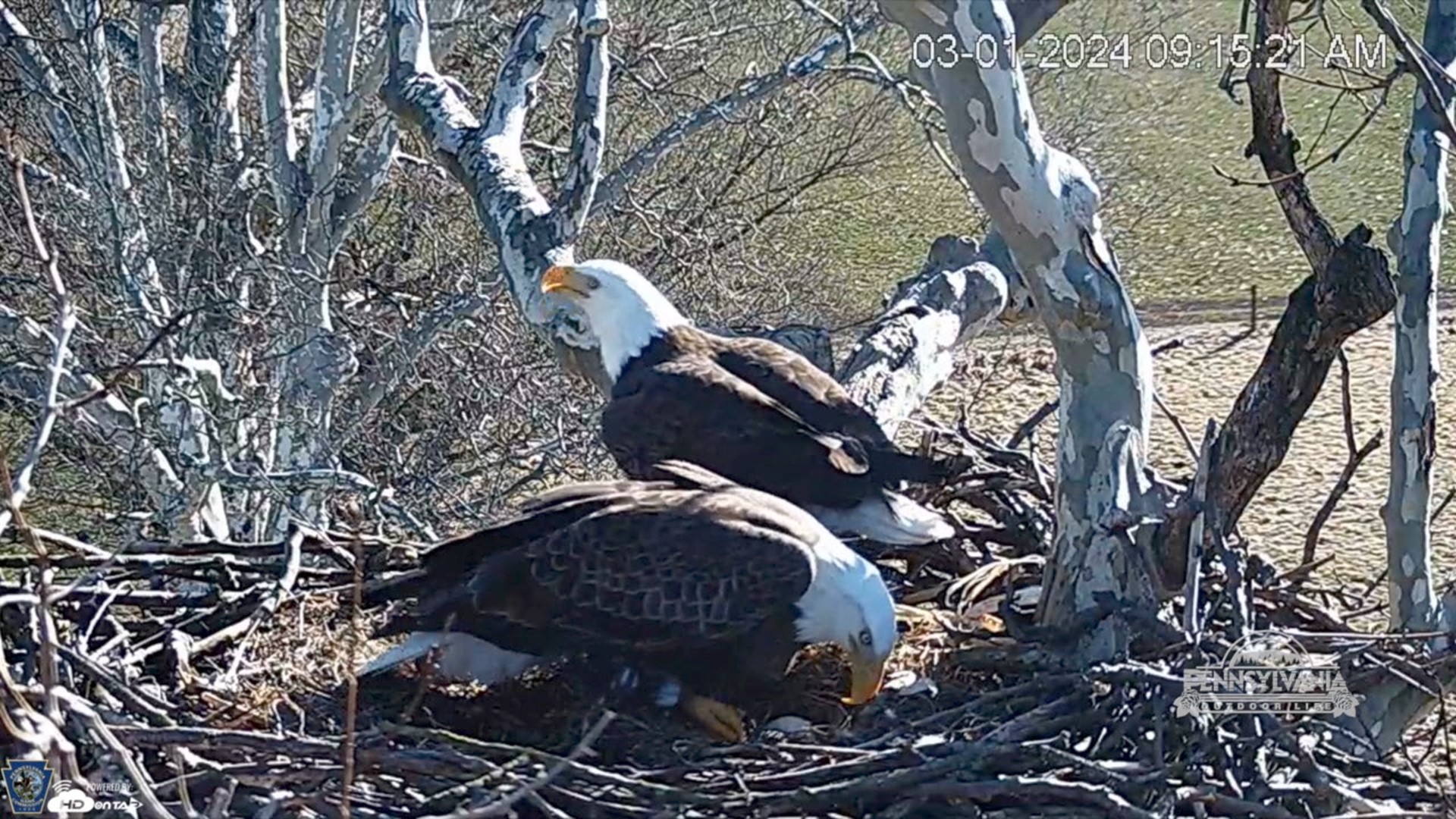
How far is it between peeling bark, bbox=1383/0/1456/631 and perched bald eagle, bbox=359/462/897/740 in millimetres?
1046

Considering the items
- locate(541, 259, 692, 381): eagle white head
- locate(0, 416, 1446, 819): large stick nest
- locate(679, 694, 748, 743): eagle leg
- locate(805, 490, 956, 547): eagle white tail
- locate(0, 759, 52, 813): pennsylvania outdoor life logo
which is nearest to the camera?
locate(0, 759, 52, 813): pennsylvania outdoor life logo

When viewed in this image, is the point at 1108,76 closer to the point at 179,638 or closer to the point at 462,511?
the point at 462,511

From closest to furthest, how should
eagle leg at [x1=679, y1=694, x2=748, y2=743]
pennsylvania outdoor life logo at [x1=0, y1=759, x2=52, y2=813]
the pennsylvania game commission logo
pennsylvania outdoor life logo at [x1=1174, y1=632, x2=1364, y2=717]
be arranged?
the pennsylvania game commission logo < pennsylvania outdoor life logo at [x1=0, y1=759, x2=52, y2=813] < pennsylvania outdoor life logo at [x1=1174, y1=632, x2=1364, y2=717] < eagle leg at [x1=679, y1=694, x2=748, y2=743]

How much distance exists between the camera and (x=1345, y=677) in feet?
11.9

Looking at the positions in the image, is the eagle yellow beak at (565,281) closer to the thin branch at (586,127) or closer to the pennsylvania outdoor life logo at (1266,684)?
the thin branch at (586,127)

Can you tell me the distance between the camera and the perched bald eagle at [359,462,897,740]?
13.2ft

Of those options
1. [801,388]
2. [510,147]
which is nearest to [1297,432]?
[801,388]

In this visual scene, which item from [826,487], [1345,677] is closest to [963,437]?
[826,487]

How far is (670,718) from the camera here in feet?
13.6

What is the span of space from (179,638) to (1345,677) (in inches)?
90.8

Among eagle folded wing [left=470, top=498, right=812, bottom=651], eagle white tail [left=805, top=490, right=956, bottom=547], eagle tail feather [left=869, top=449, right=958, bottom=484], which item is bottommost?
eagle folded wing [left=470, top=498, right=812, bottom=651]

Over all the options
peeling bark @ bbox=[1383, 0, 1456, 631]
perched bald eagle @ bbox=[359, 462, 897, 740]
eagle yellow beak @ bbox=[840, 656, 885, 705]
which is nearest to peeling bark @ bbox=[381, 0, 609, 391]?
perched bald eagle @ bbox=[359, 462, 897, 740]

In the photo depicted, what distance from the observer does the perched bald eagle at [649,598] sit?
404 centimetres

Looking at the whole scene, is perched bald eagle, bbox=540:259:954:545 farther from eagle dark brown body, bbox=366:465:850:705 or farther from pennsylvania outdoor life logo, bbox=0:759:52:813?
pennsylvania outdoor life logo, bbox=0:759:52:813
